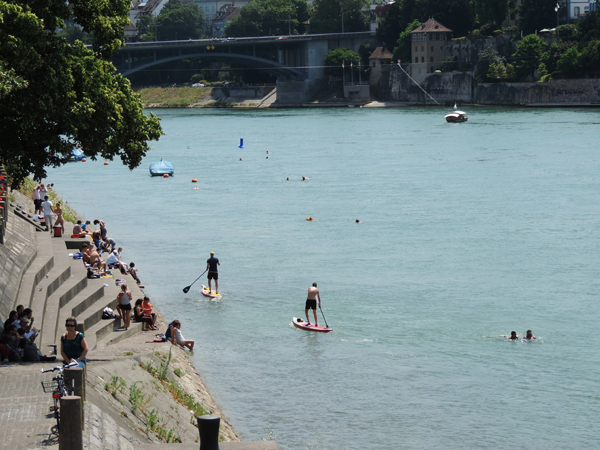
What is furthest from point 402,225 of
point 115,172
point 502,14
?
point 502,14

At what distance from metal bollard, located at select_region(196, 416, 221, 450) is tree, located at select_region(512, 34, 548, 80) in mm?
115505

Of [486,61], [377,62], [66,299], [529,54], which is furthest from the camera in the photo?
[377,62]

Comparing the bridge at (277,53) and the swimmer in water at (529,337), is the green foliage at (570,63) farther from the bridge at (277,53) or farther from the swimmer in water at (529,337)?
the swimmer in water at (529,337)

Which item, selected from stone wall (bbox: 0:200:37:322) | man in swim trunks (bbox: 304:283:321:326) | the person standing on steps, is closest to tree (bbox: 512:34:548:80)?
the person standing on steps

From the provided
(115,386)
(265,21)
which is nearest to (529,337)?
(115,386)

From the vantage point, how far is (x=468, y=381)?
66.2 ft

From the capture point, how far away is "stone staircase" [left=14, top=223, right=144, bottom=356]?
1828cm

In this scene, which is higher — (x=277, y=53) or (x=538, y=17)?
(x=538, y=17)

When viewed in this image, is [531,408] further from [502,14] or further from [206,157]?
[502,14]

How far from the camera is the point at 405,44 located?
136 metres

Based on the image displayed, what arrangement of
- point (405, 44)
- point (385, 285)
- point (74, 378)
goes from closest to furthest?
point (74, 378) < point (385, 285) < point (405, 44)

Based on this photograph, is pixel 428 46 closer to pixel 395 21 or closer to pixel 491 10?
pixel 491 10

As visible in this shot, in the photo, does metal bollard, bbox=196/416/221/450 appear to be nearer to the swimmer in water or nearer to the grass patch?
the swimmer in water

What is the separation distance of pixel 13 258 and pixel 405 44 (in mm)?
119476
